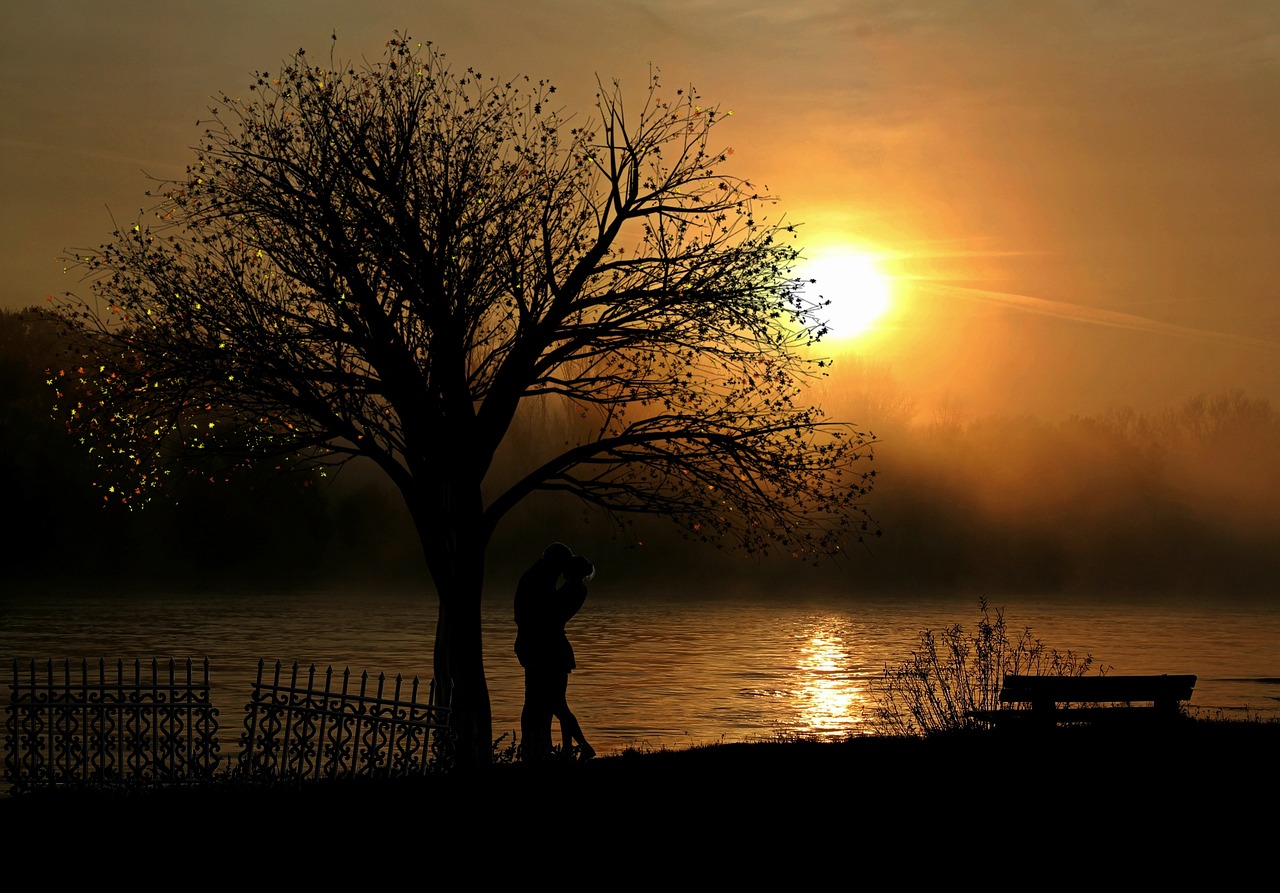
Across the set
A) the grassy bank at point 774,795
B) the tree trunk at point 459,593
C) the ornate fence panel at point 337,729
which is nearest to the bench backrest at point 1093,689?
the grassy bank at point 774,795

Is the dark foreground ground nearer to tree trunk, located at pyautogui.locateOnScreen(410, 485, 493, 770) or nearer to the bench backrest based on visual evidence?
the bench backrest

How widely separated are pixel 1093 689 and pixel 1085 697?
0.15 metres

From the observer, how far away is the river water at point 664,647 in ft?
136

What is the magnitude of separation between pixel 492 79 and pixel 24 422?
7478cm

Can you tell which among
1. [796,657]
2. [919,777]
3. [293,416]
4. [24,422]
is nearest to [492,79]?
[293,416]

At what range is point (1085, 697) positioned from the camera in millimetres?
18297

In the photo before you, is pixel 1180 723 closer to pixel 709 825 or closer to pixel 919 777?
pixel 919 777

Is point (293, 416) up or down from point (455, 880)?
up

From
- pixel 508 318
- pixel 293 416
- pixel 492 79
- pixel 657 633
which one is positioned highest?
pixel 492 79

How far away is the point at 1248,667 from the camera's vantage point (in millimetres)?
65250

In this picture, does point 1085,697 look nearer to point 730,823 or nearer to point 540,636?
point 540,636

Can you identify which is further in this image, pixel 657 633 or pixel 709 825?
pixel 657 633

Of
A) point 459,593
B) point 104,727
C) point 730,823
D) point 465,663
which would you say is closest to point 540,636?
point 465,663

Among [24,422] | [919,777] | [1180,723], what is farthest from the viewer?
[24,422]
